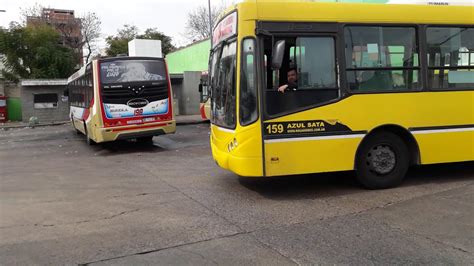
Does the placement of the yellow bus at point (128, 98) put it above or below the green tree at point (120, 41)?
below

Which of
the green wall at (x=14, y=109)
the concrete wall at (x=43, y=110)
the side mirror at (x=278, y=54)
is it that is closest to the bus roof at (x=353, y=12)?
the side mirror at (x=278, y=54)

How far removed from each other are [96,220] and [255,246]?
2.41 m

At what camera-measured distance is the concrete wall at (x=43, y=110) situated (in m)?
28.4

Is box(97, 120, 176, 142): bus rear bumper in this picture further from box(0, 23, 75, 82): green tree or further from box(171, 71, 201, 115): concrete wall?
box(0, 23, 75, 82): green tree

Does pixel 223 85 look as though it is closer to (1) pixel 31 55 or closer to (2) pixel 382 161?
(2) pixel 382 161

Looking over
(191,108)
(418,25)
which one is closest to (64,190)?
(418,25)

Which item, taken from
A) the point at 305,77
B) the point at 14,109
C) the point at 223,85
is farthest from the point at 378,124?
the point at 14,109

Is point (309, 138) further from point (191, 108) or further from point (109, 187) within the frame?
point (191, 108)

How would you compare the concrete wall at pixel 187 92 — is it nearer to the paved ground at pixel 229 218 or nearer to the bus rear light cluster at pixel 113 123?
the bus rear light cluster at pixel 113 123

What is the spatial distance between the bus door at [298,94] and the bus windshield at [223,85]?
58 cm

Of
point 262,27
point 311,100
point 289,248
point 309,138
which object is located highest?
point 262,27

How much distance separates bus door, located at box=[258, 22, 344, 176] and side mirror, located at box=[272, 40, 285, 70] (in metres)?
0.06

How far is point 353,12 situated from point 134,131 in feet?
28.2

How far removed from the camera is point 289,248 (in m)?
4.94
